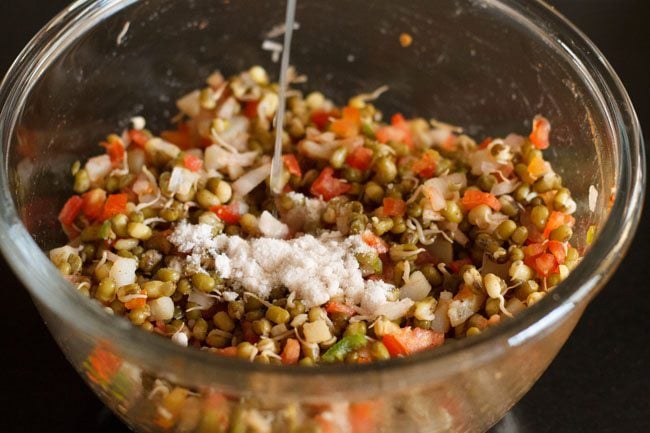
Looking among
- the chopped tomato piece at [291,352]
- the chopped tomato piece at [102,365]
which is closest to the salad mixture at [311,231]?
the chopped tomato piece at [291,352]

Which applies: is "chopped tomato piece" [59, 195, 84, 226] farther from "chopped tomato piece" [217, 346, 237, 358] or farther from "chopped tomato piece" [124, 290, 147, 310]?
"chopped tomato piece" [217, 346, 237, 358]

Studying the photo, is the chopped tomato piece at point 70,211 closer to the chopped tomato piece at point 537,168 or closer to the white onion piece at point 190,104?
the white onion piece at point 190,104

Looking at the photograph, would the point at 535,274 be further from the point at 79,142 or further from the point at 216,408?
the point at 79,142

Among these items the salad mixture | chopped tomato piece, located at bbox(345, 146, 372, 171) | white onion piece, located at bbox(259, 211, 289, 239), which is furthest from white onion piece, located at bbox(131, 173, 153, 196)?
chopped tomato piece, located at bbox(345, 146, 372, 171)

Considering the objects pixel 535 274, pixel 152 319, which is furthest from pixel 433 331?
pixel 152 319

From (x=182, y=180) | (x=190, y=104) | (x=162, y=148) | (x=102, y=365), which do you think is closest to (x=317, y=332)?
(x=102, y=365)
